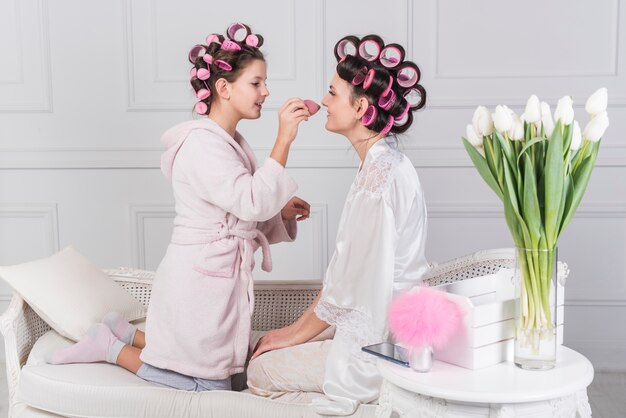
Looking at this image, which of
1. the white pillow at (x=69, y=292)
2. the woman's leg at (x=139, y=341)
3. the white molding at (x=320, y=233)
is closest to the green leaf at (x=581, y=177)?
the woman's leg at (x=139, y=341)

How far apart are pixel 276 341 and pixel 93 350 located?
0.63 meters

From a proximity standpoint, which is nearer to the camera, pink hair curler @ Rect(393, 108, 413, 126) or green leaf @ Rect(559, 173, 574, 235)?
green leaf @ Rect(559, 173, 574, 235)

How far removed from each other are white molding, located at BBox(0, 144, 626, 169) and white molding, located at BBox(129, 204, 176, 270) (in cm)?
22

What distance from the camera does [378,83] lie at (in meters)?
2.25

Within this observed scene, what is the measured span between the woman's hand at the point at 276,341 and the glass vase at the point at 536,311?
831mm

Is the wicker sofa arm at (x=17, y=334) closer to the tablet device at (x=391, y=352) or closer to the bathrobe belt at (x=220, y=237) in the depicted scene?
the bathrobe belt at (x=220, y=237)

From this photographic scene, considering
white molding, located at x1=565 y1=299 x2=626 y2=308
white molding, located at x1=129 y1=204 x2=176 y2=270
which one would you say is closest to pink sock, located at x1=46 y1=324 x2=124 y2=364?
white molding, located at x1=129 y1=204 x2=176 y2=270

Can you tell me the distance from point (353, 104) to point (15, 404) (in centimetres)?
145

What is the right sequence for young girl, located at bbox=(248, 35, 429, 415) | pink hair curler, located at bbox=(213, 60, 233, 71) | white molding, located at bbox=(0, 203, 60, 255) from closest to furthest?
1. young girl, located at bbox=(248, 35, 429, 415)
2. pink hair curler, located at bbox=(213, 60, 233, 71)
3. white molding, located at bbox=(0, 203, 60, 255)

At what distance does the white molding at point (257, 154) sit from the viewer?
3.71m

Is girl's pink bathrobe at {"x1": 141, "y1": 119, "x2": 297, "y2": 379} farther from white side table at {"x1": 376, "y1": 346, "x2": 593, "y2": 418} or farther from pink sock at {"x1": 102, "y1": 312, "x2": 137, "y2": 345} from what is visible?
white side table at {"x1": 376, "y1": 346, "x2": 593, "y2": 418}

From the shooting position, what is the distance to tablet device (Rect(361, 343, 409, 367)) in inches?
67.7

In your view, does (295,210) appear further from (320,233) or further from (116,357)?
(320,233)

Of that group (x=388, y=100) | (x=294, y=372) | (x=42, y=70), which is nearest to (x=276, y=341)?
(x=294, y=372)
